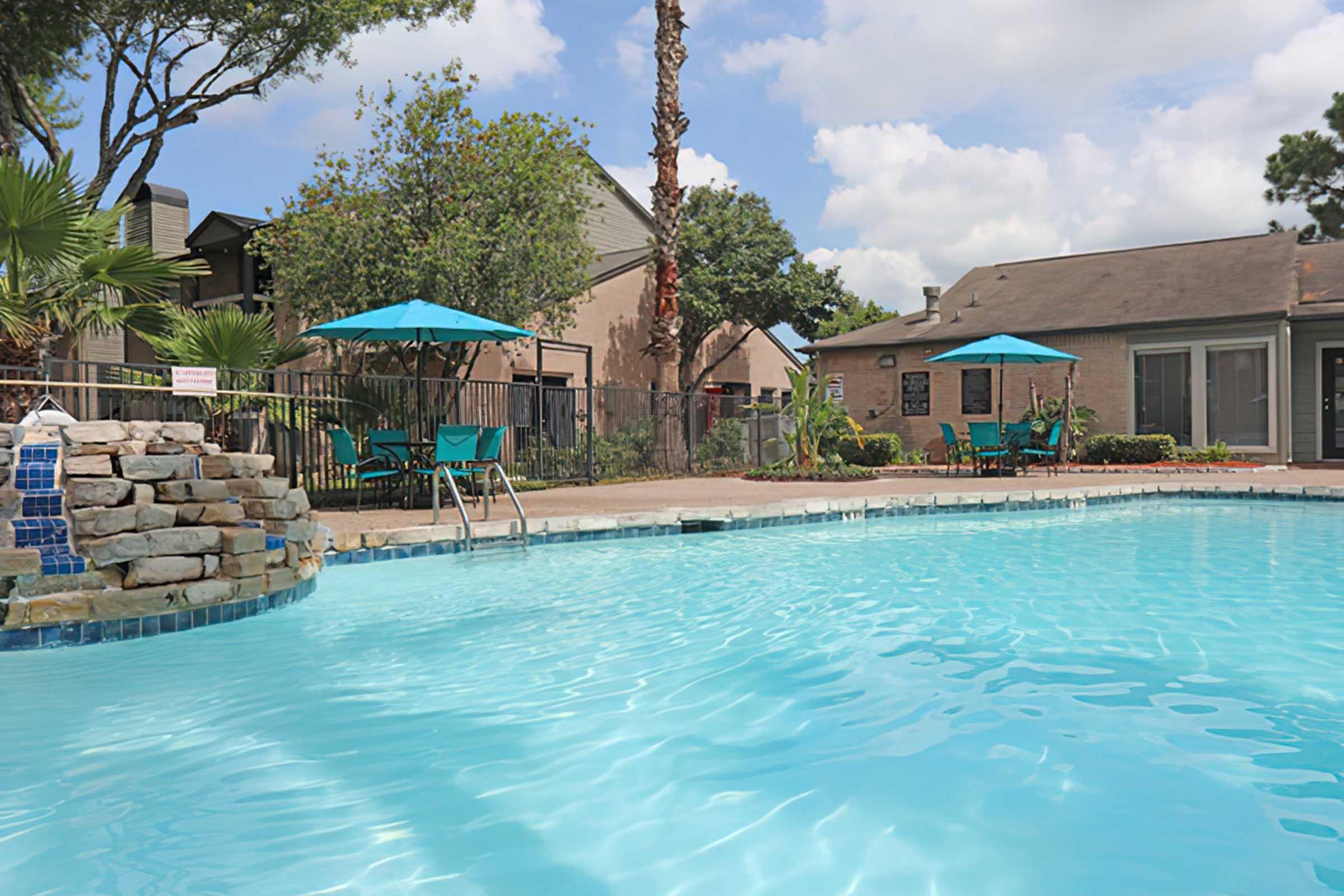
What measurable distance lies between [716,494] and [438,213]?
6574mm

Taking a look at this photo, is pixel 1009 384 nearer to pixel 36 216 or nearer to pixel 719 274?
pixel 719 274

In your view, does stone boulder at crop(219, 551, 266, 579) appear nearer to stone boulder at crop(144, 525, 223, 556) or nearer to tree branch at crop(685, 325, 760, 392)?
stone boulder at crop(144, 525, 223, 556)

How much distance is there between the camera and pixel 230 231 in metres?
19.0

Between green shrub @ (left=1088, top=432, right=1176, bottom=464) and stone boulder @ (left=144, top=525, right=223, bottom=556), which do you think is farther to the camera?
green shrub @ (left=1088, top=432, right=1176, bottom=464)

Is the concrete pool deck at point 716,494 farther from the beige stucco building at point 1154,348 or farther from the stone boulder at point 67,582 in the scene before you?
the stone boulder at point 67,582

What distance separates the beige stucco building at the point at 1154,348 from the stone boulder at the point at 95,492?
18.9 m

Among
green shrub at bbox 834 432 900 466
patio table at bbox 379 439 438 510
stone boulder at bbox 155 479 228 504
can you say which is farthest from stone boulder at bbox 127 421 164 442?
green shrub at bbox 834 432 900 466

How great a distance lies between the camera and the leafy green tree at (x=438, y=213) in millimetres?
14172

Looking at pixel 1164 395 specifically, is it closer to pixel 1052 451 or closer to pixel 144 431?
pixel 1052 451

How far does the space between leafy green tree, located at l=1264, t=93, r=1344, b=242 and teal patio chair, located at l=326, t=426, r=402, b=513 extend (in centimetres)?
3458

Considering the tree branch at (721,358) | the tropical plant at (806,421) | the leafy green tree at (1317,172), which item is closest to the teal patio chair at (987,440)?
the tropical plant at (806,421)

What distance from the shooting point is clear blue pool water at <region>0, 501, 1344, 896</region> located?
103 inches

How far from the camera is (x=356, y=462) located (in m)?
9.67

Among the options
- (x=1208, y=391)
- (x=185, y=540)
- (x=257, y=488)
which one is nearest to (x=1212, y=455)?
(x=1208, y=391)
